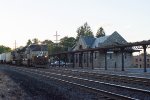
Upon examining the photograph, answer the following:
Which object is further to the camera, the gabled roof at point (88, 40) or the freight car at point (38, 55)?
the gabled roof at point (88, 40)

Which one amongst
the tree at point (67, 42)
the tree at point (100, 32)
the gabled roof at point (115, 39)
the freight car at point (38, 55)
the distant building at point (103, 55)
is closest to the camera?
the freight car at point (38, 55)

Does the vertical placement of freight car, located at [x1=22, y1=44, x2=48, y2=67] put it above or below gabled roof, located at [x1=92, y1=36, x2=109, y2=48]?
below

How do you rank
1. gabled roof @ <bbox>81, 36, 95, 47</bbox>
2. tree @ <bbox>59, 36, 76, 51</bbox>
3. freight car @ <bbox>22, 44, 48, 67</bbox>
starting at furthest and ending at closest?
tree @ <bbox>59, 36, 76, 51</bbox> < gabled roof @ <bbox>81, 36, 95, 47</bbox> < freight car @ <bbox>22, 44, 48, 67</bbox>

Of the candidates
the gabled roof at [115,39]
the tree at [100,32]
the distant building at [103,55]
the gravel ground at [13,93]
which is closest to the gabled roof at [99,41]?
the distant building at [103,55]

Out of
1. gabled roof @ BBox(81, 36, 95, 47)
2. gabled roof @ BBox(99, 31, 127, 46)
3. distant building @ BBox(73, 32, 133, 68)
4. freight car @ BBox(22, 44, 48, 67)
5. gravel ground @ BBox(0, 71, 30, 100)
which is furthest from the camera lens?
gabled roof @ BBox(81, 36, 95, 47)

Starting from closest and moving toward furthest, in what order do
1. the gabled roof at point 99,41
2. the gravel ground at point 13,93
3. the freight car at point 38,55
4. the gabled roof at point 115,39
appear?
the gravel ground at point 13,93 → the freight car at point 38,55 → the gabled roof at point 115,39 → the gabled roof at point 99,41

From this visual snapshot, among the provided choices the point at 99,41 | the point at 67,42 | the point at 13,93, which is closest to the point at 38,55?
the point at 13,93

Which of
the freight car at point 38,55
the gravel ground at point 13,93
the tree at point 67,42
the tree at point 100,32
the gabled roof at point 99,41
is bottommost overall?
the gravel ground at point 13,93

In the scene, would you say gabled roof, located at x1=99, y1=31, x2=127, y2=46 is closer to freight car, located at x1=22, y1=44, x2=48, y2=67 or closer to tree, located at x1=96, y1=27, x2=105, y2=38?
freight car, located at x1=22, y1=44, x2=48, y2=67

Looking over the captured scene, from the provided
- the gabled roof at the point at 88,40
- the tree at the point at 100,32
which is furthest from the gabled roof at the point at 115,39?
the tree at the point at 100,32

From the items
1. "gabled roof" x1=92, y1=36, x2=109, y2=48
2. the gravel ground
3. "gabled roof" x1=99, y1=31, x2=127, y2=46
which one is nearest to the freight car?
the gravel ground

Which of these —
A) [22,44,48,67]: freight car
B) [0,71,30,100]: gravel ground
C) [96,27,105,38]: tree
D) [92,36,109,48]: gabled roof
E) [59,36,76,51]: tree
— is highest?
[96,27,105,38]: tree

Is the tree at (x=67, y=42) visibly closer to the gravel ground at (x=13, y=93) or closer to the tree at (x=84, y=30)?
the tree at (x=84, y=30)

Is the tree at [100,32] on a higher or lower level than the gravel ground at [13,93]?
higher
